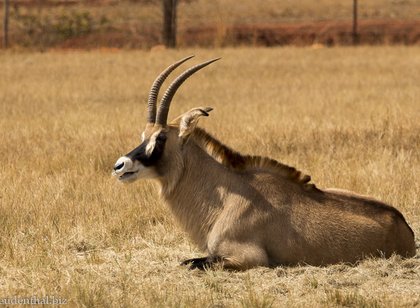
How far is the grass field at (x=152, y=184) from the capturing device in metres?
7.06

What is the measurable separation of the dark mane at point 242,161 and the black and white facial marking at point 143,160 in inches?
15.7

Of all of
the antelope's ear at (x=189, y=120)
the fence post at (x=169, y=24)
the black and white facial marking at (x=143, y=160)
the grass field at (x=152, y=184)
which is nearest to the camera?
the grass field at (x=152, y=184)

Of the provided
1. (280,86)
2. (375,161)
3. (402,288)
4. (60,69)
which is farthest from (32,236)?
(60,69)

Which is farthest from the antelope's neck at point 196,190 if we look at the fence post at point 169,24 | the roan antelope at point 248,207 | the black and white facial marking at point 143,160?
the fence post at point 169,24

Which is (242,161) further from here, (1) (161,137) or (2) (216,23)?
(2) (216,23)

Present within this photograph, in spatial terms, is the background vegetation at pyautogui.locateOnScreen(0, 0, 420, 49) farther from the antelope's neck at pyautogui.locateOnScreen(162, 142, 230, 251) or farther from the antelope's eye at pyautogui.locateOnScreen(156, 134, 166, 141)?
the antelope's eye at pyautogui.locateOnScreen(156, 134, 166, 141)

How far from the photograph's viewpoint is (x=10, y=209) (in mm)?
9688

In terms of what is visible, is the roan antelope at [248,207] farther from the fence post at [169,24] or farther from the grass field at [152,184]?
the fence post at [169,24]

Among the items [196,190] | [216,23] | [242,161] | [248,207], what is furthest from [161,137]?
[216,23]

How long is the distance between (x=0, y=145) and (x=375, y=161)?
5735 mm

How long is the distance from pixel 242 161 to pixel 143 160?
909 mm

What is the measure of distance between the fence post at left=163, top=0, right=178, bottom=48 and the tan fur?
32.1 m

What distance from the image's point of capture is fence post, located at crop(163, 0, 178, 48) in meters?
40.7

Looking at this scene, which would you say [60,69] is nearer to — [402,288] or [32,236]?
[32,236]
